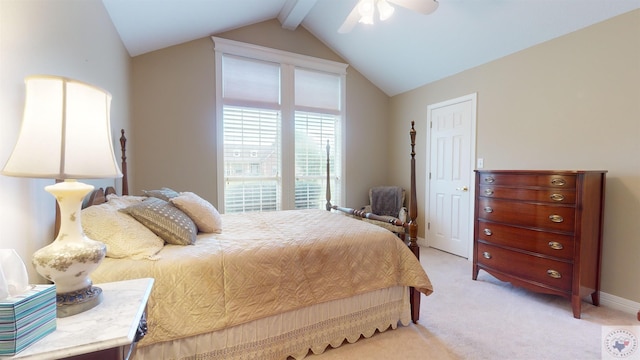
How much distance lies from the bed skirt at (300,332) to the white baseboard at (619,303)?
1892 millimetres

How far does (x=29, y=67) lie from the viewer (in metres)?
1.14

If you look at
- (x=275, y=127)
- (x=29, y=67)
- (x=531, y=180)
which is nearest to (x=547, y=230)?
(x=531, y=180)

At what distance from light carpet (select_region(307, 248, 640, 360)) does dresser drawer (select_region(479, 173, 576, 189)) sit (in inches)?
41.5

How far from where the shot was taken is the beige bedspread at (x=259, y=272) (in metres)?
1.31

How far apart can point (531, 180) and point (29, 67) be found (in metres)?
3.41

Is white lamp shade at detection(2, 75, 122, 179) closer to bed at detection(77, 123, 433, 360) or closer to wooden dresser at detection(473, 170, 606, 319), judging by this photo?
bed at detection(77, 123, 433, 360)

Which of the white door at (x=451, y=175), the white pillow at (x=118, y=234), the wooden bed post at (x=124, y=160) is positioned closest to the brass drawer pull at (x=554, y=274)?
the white door at (x=451, y=175)

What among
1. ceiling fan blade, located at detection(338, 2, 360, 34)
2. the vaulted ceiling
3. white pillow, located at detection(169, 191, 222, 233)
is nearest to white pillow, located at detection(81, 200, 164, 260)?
white pillow, located at detection(169, 191, 222, 233)

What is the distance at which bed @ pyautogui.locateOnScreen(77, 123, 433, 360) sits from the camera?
133cm

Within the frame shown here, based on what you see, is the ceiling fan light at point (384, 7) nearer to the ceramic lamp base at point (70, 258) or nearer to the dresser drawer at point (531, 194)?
the dresser drawer at point (531, 194)

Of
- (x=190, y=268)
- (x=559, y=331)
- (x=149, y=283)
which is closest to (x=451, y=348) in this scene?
(x=559, y=331)

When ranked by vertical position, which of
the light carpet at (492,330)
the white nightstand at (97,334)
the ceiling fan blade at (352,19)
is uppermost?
the ceiling fan blade at (352,19)

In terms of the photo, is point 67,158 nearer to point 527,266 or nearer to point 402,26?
point 527,266

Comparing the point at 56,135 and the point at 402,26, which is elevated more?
the point at 402,26
